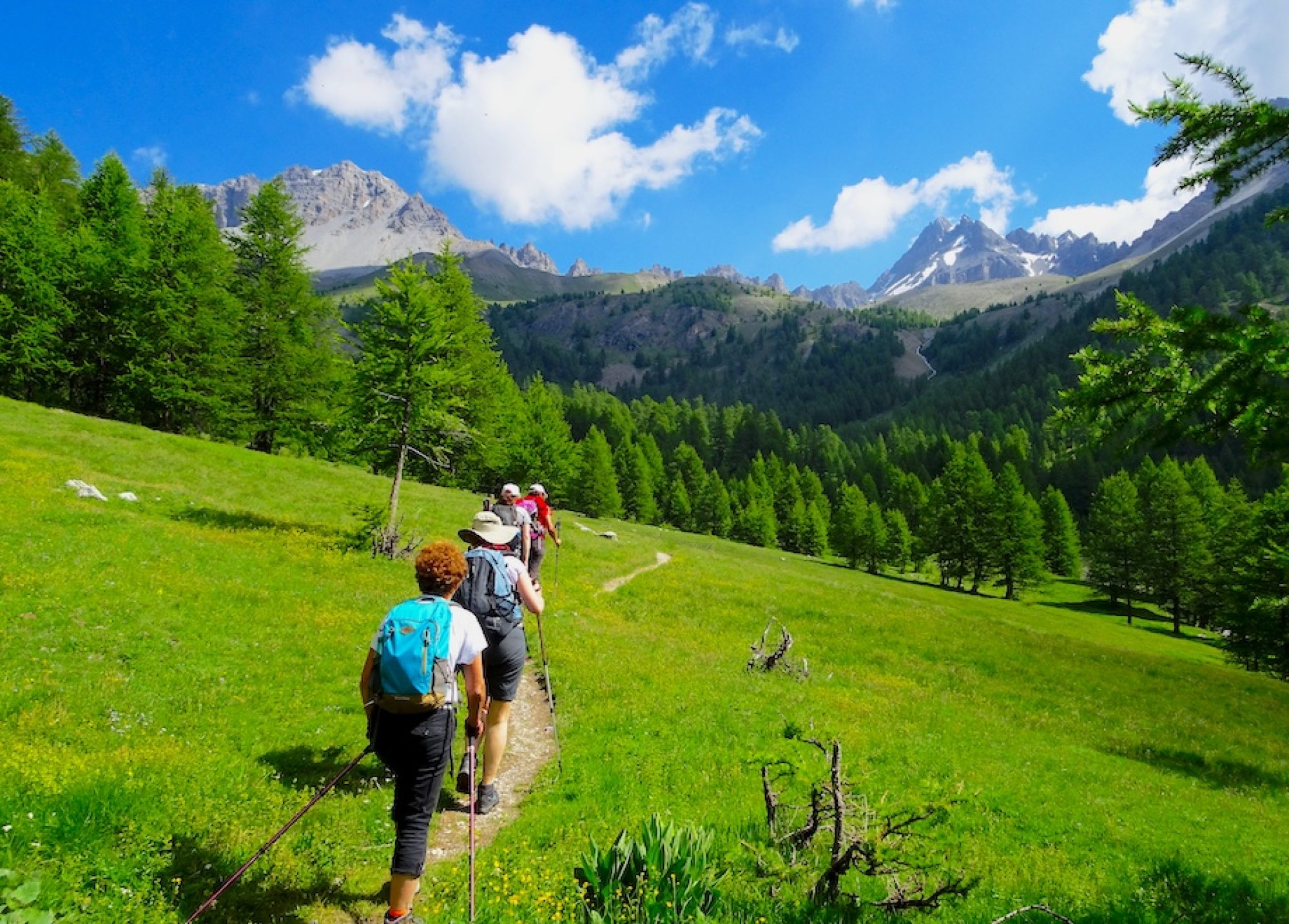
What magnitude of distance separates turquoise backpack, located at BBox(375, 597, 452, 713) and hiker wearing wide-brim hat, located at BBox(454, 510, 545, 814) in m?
2.49

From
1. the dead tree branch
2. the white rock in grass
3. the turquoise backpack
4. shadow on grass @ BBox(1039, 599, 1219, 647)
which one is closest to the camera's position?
the dead tree branch

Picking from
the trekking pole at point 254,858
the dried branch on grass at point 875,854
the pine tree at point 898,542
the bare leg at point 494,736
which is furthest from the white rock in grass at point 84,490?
the pine tree at point 898,542

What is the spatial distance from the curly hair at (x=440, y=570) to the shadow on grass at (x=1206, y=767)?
71.0ft

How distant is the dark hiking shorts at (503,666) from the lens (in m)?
8.52

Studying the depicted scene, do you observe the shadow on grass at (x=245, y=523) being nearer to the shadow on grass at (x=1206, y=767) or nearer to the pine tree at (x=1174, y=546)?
the shadow on grass at (x=1206, y=767)

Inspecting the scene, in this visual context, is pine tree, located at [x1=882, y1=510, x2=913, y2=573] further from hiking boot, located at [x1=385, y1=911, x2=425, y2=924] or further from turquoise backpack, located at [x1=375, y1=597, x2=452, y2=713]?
turquoise backpack, located at [x1=375, y1=597, x2=452, y2=713]

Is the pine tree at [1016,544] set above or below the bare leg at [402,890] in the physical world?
above

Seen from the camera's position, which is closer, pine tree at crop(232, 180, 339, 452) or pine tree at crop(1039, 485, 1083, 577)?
pine tree at crop(232, 180, 339, 452)

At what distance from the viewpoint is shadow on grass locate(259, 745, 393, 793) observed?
845 cm

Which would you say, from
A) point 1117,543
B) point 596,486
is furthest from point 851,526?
point 596,486

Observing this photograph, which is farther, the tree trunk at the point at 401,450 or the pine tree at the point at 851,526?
the pine tree at the point at 851,526

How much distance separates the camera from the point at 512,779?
9938 mm

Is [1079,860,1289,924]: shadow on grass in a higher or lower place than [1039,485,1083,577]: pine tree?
lower

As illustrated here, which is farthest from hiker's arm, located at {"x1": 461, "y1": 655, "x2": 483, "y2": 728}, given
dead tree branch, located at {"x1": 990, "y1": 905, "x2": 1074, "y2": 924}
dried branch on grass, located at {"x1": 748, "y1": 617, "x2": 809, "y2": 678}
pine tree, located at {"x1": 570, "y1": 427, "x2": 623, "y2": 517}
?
pine tree, located at {"x1": 570, "y1": 427, "x2": 623, "y2": 517}
